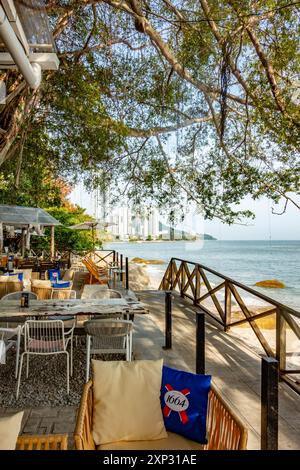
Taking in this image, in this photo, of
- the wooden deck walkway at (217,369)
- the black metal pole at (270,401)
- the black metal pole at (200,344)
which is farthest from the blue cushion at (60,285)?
the black metal pole at (270,401)

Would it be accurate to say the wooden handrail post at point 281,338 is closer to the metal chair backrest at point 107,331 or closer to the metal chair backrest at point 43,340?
the metal chair backrest at point 107,331

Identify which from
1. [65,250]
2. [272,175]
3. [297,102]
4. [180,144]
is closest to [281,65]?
[297,102]

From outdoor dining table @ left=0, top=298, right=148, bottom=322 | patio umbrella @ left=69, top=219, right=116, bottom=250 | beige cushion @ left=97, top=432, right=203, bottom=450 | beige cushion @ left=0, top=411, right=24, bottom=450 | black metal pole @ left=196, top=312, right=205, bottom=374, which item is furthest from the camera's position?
patio umbrella @ left=69, top=219, right=116, bottom=250

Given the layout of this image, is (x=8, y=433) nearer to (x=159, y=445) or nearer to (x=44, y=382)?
(x=159, y=445)

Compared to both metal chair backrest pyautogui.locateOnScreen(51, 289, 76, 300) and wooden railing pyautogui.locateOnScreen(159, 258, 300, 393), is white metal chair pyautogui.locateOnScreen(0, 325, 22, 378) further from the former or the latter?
wooden railing pyautogui.locateOnScreen(159, 258, 300, 393)

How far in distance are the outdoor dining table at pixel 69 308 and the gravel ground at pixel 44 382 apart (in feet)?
2.14

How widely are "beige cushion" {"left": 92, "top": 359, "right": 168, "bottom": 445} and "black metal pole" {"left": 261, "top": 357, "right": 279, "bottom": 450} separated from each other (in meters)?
0.66

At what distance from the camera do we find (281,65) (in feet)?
16.6

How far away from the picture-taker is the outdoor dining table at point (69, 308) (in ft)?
13.0

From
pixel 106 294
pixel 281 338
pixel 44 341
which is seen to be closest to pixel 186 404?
pixel 44 341

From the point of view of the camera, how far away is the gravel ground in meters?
3.32

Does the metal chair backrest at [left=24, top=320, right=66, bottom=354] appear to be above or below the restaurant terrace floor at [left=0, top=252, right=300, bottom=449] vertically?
above

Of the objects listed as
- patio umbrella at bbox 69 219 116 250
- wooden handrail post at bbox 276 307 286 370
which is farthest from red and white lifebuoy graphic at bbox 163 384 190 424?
patio umbrella at bbox 69 219 116 250
